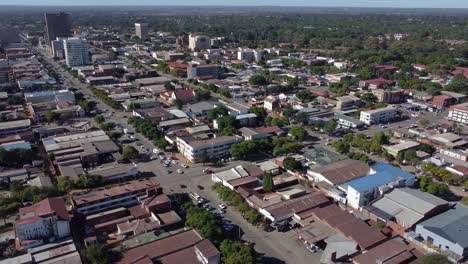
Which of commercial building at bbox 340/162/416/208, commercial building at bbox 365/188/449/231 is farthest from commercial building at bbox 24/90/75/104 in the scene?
commercial building at bbox 365/188/449/231

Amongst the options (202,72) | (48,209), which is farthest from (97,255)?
(202,72)

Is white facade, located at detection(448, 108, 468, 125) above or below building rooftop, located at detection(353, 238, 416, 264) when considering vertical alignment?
above

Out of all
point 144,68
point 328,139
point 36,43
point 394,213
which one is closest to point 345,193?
point 394,213

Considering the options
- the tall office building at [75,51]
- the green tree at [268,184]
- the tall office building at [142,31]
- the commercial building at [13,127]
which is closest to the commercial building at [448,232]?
the green tree at [268,184]

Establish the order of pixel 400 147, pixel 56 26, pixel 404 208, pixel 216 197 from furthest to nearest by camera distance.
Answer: pixel 56 26 < pixel 400 147 < pixel 216 197 < pixel 404 208

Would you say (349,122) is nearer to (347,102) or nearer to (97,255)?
(347,102)

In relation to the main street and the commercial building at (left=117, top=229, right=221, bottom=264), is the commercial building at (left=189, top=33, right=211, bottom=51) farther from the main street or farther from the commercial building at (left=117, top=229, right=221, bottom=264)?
the commercial building at (left=117, top=229, right=221, bottom=264)

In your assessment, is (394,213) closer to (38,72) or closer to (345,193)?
(345,193)
